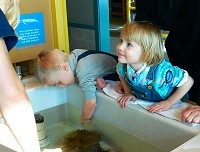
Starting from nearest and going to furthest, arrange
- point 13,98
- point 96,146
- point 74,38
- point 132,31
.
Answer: point 13,98
point 132,31
point 96,146
point 74,38

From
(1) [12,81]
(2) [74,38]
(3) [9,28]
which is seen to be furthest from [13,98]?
(2) [74,38]

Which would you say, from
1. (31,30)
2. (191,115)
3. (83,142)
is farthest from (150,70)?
(31,30)

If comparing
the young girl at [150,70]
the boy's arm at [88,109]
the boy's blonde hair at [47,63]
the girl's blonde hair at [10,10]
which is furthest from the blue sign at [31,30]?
the girl's blonde hair at [10,10]

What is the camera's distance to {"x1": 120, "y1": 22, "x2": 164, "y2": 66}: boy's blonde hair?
1.18m

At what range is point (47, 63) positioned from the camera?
1428 millimetres

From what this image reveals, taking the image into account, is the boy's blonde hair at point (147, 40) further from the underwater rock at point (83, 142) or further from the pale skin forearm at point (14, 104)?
the pale skin forearm at point (14, 104)

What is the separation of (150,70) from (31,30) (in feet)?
2.48

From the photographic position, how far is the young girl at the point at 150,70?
3.73 ft

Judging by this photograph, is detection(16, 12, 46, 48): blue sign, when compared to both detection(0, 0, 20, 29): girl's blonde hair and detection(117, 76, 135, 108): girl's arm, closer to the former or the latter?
detection(117, 76, 135, 108): girl's arm

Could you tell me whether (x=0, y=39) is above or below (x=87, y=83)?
above

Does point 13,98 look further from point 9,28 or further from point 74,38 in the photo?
point 74,38

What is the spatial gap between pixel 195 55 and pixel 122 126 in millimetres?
392

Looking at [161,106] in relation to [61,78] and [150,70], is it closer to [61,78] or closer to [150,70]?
[150,70]

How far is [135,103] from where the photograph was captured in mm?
1207
